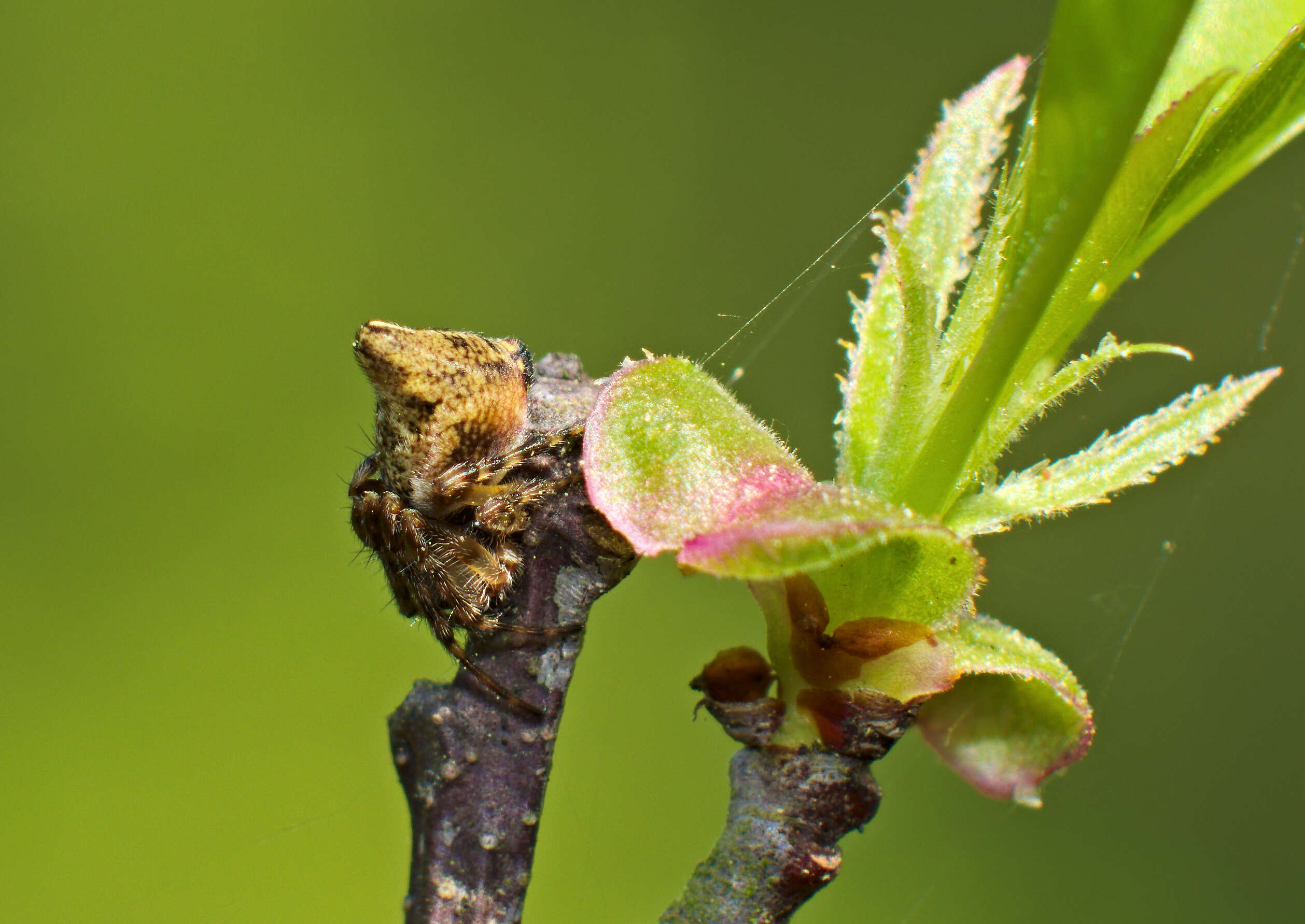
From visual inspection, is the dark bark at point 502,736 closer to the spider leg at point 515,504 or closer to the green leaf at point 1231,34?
the spider leg at point 515,504

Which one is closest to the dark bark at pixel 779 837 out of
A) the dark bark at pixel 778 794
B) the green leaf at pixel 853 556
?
the dark bark at pixel 778 794

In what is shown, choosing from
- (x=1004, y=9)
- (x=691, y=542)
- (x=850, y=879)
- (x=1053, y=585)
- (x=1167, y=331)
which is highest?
(x=1004, y=9)

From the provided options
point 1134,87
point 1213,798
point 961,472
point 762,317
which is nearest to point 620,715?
point 762,317

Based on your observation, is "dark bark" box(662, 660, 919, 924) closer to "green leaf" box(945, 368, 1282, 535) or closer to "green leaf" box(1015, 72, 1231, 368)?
"green leaf" box(945, 368, 1282, 535)

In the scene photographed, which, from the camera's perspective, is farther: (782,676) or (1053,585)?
(1053,585)

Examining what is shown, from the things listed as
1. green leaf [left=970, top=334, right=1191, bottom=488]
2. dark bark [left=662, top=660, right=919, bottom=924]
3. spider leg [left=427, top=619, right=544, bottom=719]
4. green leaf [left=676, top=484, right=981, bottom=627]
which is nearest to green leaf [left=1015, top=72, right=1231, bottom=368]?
green leaf [left=970, top=334, right=1191, bottom=488]

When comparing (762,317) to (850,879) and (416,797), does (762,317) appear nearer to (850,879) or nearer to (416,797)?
(850,879)

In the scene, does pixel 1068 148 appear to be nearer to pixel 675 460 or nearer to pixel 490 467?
pixel 675 460
